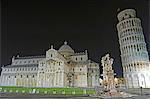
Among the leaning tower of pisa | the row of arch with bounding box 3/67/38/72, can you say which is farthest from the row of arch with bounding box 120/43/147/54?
the row of arch with bounding box 3/67/38/72

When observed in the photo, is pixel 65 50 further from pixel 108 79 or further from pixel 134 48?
pixel 108 79

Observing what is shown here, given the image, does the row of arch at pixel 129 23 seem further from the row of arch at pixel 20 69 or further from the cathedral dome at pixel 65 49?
the row of arch at pixel 20 69

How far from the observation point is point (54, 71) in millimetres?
31969

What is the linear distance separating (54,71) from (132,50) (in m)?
11.9

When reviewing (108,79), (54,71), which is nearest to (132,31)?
(54,71)

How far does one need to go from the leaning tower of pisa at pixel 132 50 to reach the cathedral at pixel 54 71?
A: 16.6ft

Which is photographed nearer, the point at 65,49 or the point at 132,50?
the point at 132,50

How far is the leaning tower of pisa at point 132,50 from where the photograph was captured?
30.8 m

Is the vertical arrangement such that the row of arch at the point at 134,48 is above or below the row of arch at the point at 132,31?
below

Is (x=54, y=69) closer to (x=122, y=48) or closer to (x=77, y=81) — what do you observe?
(x=77, y=81)

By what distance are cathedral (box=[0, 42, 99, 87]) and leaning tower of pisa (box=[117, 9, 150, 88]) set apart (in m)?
5.06

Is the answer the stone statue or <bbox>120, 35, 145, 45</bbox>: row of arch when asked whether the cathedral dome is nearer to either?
<bbox>120, 35, 145, 45</bbox>: row of arch

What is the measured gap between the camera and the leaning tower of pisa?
101ft

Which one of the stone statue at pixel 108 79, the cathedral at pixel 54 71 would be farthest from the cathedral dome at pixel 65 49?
the stone statue at pixel 108 79
